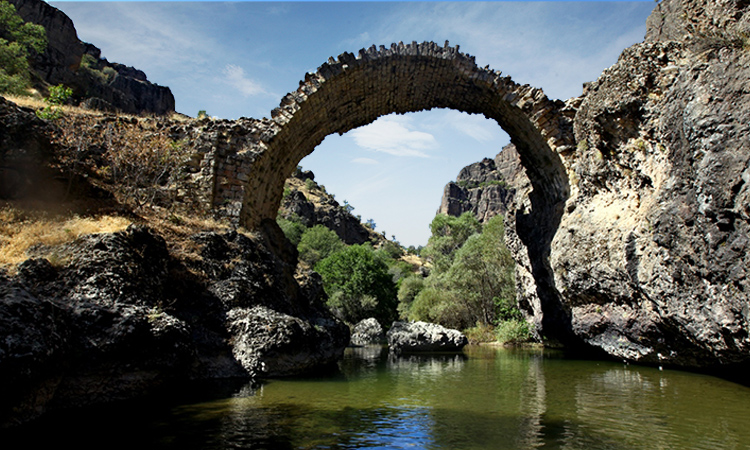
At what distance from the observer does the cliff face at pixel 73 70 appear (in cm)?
3856

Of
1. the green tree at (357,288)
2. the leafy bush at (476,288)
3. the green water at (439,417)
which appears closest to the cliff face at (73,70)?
the green tree at (357,288)

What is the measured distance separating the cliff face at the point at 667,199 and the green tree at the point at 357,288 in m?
25.3

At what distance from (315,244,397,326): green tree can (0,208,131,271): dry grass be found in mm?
27689

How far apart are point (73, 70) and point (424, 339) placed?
47.7 m

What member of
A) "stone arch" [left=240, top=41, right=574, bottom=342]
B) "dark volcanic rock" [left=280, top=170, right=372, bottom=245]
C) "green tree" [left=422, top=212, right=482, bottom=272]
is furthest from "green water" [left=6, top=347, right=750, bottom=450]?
"dark volcanic rock" [left=280, top=170, right=372, bottom=245]

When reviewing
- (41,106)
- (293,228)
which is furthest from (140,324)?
(293,228)

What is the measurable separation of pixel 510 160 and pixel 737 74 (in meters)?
126

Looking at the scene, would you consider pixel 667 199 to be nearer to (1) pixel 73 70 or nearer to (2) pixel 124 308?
(2) pixel 124 308

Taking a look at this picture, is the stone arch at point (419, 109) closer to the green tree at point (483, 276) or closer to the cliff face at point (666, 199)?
the cliff face at point (666, 199)

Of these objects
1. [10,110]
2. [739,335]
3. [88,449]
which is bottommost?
[88,449]

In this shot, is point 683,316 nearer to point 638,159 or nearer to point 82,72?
point 638,159

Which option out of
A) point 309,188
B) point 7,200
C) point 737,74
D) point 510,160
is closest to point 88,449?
point 7,200

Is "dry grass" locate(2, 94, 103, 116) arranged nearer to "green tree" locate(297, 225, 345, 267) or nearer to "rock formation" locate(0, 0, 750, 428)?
"rock formation" locate(0, 0, 750, 428)

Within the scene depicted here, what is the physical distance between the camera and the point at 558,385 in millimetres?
8359
